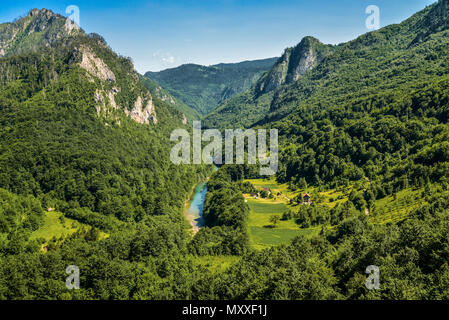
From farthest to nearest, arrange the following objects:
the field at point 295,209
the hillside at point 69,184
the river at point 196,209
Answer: the river at point 196,209
the field at point 295,209
the hillside at point 69,184

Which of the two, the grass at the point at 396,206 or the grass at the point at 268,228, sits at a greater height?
the grass at the point at 396,206

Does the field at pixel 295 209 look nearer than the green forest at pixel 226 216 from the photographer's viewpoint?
No

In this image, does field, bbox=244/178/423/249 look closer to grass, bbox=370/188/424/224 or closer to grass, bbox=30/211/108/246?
grass, bbox=370/188/424/224

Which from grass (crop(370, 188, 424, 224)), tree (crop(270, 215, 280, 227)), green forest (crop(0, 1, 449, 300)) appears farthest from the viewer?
tree (crop(270, 215, 280, 227))

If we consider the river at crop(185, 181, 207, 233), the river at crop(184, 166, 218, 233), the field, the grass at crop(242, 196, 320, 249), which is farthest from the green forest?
the river at crop(185, 181, 207, 233)

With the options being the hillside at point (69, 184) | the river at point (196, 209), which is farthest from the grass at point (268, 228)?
the hillside at point (69, 184)

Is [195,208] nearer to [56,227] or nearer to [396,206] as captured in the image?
[56,227]

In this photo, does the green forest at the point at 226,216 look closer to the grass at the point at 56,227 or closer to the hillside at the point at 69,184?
the hillside at the point at 69,184

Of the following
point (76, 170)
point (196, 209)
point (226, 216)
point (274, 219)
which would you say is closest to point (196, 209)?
point (196, 209)

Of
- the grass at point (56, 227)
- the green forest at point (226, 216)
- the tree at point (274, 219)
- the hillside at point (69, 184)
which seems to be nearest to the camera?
the green forest at point (226, 216)
